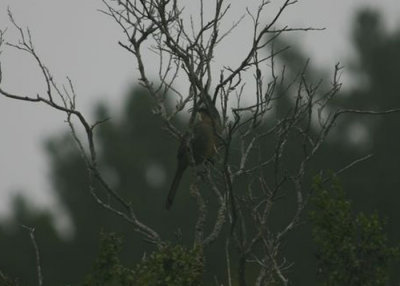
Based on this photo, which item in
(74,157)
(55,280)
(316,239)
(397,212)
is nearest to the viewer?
(316,239)

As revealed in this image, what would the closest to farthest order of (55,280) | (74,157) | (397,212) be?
(397,212)
(55,280)
(74,157)

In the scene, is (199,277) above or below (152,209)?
below

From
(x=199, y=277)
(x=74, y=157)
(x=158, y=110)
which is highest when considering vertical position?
→ (x=74, y=157)

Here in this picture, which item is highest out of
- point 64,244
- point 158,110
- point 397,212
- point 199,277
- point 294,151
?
point 64,244

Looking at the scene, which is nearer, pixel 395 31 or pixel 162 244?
pixel 162 244

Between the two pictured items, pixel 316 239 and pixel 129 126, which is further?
pixel 129 126

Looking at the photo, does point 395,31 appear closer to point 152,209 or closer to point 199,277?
point 152,209

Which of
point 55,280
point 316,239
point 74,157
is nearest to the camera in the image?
point 316,239

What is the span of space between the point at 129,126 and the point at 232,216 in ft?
169

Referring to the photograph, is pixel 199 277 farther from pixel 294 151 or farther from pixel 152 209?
pixel 152 209

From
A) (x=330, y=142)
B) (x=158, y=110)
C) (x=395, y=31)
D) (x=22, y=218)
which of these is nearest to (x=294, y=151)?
(x=330, y=142)

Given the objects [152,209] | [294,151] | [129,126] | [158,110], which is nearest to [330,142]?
[294,151]

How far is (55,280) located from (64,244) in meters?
2.64

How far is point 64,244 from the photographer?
56219mm
